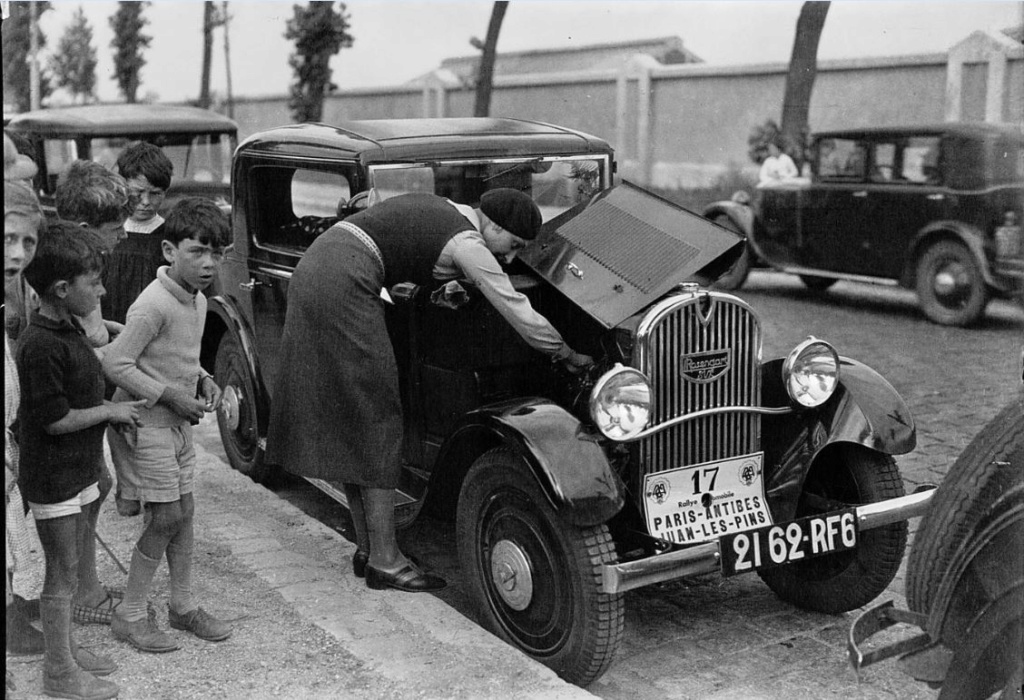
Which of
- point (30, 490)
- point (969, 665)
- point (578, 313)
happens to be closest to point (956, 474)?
point (969, 665)

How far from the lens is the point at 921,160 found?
31.8ft

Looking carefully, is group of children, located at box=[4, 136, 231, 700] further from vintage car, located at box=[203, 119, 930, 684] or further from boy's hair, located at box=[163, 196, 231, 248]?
vintage car, located at box=[203, 119, 930, 684]

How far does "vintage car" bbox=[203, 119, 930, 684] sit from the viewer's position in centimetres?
315

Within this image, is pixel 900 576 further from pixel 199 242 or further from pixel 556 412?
pixel 199 242

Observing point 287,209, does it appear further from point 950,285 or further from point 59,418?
point 950,285

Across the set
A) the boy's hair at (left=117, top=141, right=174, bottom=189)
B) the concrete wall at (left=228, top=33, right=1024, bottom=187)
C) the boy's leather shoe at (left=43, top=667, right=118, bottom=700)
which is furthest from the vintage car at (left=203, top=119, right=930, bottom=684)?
the concrete wall at (left=228, top=33, right=1024, bottom=187)

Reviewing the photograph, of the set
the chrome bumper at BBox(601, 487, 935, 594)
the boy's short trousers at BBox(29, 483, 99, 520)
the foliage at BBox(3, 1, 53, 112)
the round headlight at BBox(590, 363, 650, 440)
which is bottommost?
the chrome bumper at BBox(601, 487, 935, 594)

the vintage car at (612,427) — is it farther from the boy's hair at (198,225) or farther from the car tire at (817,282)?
the car tire at (817,282)

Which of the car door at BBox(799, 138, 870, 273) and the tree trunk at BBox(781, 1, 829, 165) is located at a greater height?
the tree trunk at BBox(781, 1, 829, 165)

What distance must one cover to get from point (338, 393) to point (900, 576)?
235 centimetres

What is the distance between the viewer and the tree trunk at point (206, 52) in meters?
11.5

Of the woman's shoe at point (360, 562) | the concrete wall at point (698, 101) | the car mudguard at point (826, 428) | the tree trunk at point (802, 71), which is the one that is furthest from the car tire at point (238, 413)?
the concrete wall at point (698, 101)

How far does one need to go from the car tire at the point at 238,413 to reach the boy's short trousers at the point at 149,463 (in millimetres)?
1776

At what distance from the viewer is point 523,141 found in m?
4.38
